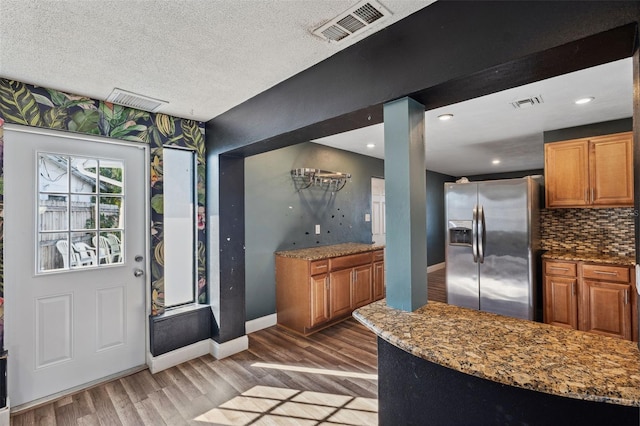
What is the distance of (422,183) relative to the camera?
1.63 metres

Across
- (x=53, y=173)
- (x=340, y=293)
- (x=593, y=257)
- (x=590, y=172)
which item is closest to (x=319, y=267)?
(x=340, y=293)

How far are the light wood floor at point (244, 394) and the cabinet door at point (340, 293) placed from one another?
1.79 feet

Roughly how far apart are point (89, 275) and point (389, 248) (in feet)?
7.89

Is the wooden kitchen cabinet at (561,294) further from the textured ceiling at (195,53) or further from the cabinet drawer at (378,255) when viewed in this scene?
the cabinet drawer at (378,255)

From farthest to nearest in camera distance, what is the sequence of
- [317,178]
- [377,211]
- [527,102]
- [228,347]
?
1. [377,211]
2. [317,178]
3. [228,347]
4. [527,102]

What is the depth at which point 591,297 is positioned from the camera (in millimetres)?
3061

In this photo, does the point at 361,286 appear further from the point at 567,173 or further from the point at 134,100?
the point at 134,100

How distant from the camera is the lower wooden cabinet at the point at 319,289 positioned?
3396 mm

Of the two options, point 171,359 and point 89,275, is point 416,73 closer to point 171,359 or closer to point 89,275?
point 89,275

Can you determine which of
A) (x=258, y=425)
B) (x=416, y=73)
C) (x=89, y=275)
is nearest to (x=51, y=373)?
(x=89, y=275)

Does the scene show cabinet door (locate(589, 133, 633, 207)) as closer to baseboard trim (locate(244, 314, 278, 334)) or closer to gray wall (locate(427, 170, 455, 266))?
gray wall (locate(427, 170, 455, 266))

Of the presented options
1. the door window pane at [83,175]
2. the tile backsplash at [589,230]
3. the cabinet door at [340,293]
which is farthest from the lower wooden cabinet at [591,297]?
the door window pane at [83,175]

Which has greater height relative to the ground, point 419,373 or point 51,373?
point 419,373

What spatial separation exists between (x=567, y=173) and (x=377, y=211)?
267 centimetres
